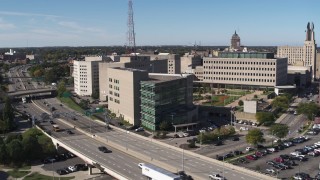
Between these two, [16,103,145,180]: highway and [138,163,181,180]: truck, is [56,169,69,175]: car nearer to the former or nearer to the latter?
[16,103,145,180]: highway

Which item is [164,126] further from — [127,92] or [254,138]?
[254,138]

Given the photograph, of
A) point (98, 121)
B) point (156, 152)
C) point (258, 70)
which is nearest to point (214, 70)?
point (258, 70)

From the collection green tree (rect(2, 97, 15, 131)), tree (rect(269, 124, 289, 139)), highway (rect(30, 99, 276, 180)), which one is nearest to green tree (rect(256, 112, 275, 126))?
tree (rect(269, 124, 289, 139))

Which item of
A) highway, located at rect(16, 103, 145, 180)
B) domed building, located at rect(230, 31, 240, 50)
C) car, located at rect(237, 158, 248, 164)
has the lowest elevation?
car, located at rect(237, 158, 248, 164)

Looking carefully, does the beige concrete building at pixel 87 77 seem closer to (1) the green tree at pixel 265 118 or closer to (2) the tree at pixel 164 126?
(2) the tree at pixel 164 126

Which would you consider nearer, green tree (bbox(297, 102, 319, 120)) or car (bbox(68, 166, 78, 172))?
car (bbox(68, 166, 78, 172))

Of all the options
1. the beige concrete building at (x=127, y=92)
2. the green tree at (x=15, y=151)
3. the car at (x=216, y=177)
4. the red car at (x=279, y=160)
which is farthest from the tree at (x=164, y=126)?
the car at (x=216, y=177)

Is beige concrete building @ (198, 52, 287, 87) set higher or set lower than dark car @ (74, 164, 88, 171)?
higher
